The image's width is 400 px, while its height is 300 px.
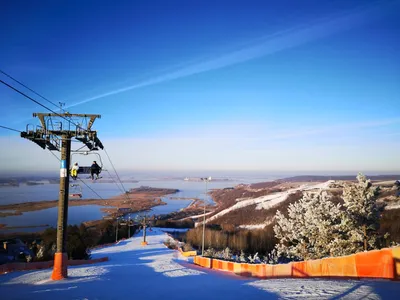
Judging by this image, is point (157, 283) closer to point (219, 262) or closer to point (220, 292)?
point (220, 292)

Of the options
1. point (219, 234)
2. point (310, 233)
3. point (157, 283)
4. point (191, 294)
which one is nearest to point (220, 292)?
point (191, 294)

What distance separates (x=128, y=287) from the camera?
10.7m

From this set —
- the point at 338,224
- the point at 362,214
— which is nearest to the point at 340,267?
the point at 362,214

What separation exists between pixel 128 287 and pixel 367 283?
801cm

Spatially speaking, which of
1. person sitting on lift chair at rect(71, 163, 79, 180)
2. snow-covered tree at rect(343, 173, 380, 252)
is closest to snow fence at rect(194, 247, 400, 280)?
person sitting on lift chair at rect(71, 163, 79, 180)

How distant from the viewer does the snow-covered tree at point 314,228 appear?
83.1 feet

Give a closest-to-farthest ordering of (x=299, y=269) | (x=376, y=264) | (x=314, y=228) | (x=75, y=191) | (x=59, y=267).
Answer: (x=376, y=264) → (x=59, y=267) → (x=299, y=269) → (x=75, y=191) → (x=314, y=228)

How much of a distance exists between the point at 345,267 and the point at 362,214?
14.4 meters

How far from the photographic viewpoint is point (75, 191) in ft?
44.8

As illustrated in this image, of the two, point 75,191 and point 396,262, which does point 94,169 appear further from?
point 396,262

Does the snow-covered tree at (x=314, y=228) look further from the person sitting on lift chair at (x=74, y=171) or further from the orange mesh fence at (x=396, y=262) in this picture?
the person sitting on lift chair at (x=74, y=171)

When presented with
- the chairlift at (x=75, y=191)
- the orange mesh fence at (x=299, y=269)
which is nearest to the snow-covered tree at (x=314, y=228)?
the orange mesh fence at (x=299, y=269)

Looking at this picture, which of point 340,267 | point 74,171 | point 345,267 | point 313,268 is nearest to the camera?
point 345,267

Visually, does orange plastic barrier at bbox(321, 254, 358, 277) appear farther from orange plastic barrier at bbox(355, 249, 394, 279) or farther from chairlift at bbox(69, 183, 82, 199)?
chairlift at bbox(69, 183, 82, 199)
